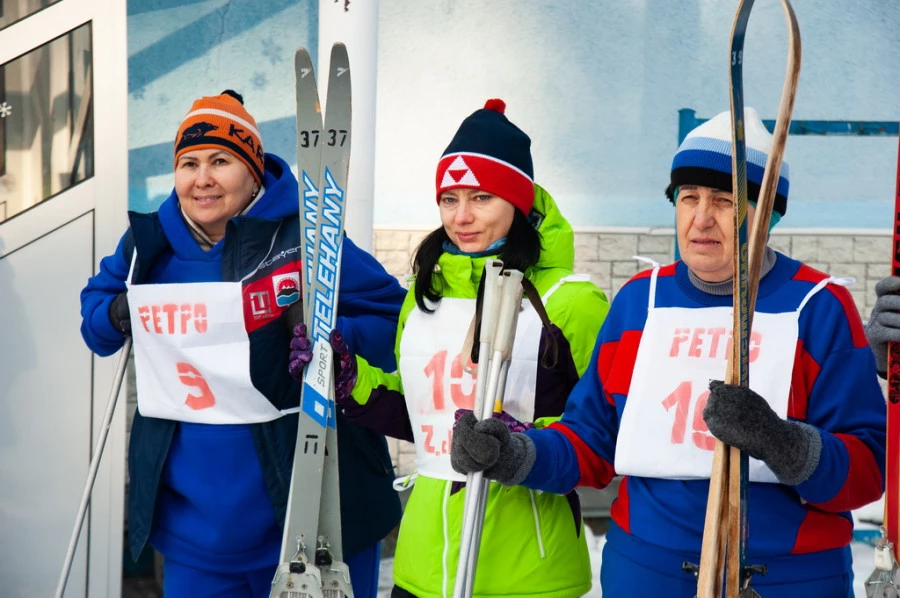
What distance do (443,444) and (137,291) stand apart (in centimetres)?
98

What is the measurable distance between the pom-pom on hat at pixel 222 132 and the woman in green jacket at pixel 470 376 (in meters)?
0.59

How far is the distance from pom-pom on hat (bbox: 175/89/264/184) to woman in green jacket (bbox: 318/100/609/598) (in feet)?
1.95

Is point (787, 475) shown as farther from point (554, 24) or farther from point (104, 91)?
point (554, 24)

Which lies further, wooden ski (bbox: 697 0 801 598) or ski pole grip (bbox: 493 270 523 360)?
ski pole grip (bbox: 493 270 523 360)

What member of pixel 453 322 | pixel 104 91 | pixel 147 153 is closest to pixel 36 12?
pixel 104 91

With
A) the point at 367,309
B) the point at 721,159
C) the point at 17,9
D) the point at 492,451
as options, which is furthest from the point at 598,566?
the point at 17,9

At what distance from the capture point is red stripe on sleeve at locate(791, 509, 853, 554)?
2092 mm

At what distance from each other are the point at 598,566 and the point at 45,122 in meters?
2.95

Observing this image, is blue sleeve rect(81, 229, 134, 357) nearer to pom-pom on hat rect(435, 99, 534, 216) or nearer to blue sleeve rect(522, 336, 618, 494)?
pom-pom on hat rect(435, 99, 534, 216)

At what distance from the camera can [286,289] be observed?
2910 mm

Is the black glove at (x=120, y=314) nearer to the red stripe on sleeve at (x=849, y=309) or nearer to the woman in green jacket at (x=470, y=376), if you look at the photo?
the woman in green jacket at (x=470, y=376)

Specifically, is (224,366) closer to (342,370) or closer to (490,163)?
(342,370)

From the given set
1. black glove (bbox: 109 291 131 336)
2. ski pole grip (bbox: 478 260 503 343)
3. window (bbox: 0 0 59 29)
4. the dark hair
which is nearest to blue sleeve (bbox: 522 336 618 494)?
ski pole grip (bbox: 478 260 503 343)

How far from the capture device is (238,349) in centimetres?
289
